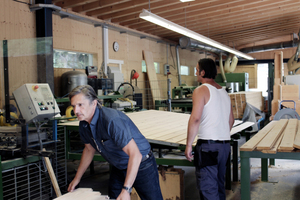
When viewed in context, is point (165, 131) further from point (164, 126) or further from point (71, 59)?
point (71, 59)

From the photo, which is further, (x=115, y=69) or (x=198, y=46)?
(x=198, y=46)

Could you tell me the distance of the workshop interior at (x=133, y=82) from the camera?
8.79 ft

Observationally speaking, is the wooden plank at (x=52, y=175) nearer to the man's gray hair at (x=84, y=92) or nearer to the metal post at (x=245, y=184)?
the man's gray hair at (x=84, y=92)

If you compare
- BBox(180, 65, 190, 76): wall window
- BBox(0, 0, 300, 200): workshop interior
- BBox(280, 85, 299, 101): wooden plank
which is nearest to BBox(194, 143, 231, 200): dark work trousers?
BBox(0, 0, 300, 200): workshop interior

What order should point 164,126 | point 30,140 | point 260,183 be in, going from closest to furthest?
point 30,140 < point 164,126 < point 260,183

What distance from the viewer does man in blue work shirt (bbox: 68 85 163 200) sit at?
172 cm

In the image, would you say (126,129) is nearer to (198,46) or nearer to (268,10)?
(268,10)

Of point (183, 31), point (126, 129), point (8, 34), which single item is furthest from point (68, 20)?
point (126, 129)

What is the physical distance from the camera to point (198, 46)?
10219 mm

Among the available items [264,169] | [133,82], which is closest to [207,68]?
[264,169]

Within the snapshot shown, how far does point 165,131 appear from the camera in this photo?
3.44 meters

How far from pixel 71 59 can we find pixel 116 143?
5685 mm

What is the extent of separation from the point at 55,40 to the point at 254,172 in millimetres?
4983

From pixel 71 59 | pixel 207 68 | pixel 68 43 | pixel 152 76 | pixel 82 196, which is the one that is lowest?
pixel 82 196
